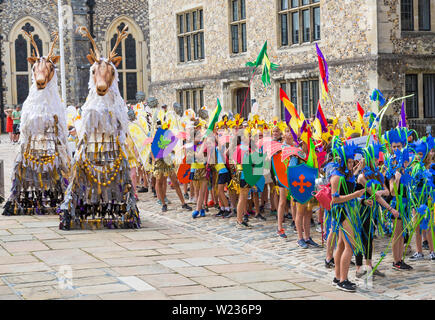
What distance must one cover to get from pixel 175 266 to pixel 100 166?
283cm

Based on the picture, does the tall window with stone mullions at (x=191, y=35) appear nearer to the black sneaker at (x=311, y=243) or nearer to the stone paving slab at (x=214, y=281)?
the black sneaker at (x=311, y=243)

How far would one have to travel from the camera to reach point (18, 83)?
34.3 metres

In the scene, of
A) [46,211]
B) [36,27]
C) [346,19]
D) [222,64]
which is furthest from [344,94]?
[36,27]

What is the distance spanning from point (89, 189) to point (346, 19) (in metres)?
8.58

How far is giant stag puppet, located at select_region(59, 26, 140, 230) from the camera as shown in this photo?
31.8 ft

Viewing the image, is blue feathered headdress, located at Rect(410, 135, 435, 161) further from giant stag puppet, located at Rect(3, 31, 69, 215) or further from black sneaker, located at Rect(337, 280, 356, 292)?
giant stag puppet, located at Rect(3, 31, 69, 215)

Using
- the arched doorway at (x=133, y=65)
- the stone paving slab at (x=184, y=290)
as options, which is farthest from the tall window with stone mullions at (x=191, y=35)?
the stone paving slab at (x=184, y=290)

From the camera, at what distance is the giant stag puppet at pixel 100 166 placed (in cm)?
969

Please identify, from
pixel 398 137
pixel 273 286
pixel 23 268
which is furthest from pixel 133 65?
pixel 273 286

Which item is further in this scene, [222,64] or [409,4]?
[222,64]

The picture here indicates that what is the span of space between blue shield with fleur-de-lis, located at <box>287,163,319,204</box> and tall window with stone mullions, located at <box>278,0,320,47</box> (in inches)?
371

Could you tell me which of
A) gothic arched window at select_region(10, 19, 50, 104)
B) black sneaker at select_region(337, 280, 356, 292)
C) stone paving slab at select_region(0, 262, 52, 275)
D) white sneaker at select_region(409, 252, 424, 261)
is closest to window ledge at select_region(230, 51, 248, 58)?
white sneaker at select_region(409, 252, 424, 261)

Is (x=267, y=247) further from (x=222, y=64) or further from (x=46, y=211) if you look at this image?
(x=222, y=64)

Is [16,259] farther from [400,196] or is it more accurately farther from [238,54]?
[238,54]
